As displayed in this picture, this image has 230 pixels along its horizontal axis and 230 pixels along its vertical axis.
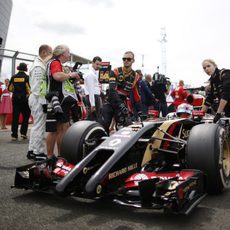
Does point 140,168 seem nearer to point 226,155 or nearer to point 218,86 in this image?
point 226,155

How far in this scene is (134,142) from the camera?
3068 millimetres

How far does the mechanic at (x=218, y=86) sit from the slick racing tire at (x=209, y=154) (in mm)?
1103

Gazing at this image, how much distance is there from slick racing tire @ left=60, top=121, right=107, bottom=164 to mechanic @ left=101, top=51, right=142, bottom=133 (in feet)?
4.24

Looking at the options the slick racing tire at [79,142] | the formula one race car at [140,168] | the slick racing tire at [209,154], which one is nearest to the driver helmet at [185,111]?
the formula one race car at [140,168]

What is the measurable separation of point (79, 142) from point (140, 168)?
2.31ft

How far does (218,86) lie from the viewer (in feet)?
15.4

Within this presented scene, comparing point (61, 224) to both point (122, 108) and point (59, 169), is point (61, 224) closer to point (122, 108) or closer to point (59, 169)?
point (59, 169)

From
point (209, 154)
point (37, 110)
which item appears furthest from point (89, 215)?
point (37, 110)

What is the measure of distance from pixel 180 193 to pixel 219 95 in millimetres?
2685

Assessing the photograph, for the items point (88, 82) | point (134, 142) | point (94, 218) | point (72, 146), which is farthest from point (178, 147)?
point (88, 82)

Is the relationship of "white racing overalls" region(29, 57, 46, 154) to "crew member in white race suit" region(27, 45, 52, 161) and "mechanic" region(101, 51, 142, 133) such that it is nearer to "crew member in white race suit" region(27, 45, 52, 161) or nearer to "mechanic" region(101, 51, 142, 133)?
"crew member in white race suit" region(27, 45, 52, 161)

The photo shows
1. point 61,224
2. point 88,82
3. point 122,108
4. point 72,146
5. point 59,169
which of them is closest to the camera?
point 61,224

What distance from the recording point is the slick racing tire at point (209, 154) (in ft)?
10.0

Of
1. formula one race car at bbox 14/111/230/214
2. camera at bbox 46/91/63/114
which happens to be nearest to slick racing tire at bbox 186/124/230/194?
formula one race car at bbox 14/111/230/214
